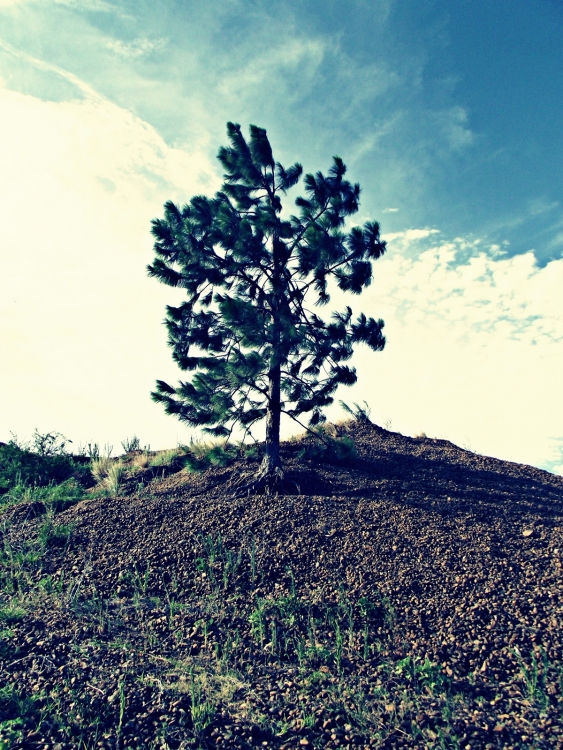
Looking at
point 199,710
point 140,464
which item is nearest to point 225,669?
point 199,710

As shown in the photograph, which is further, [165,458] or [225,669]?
[165,458]

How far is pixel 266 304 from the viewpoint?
9.35m

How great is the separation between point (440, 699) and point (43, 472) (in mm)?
10681

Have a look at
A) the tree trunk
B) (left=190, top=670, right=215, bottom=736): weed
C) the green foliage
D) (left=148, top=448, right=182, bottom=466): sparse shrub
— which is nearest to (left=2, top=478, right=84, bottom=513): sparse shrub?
the green foliage

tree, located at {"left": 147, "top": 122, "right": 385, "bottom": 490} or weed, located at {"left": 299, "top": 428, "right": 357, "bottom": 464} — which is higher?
tree, located at {"left": 147, "top": 122, "right": 385, "bottom": 490}

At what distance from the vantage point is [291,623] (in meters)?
4.82

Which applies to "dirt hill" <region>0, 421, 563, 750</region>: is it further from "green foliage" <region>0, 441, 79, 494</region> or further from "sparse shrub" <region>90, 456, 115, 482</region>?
"green foliage" <region>0, 441, 79, 494</region>

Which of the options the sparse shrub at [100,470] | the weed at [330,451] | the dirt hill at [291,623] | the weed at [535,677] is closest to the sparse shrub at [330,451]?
the weed at [330,451]

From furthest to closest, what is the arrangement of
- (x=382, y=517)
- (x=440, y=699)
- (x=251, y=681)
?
1. (x=382, y=517)
2. (x=251, y=681)
3. (x=440, y=699)

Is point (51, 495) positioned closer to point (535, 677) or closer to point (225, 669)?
point (225, 669)

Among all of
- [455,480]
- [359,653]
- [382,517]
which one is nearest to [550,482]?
[455,480]

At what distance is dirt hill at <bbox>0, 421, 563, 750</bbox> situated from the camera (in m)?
3.54

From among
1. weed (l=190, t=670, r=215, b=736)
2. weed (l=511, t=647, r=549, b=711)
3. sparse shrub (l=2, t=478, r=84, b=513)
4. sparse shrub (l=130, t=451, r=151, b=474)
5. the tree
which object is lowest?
weed (l=190, t=670, r=215, b=736)

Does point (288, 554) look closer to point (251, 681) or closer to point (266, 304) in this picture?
point (251, 681)
